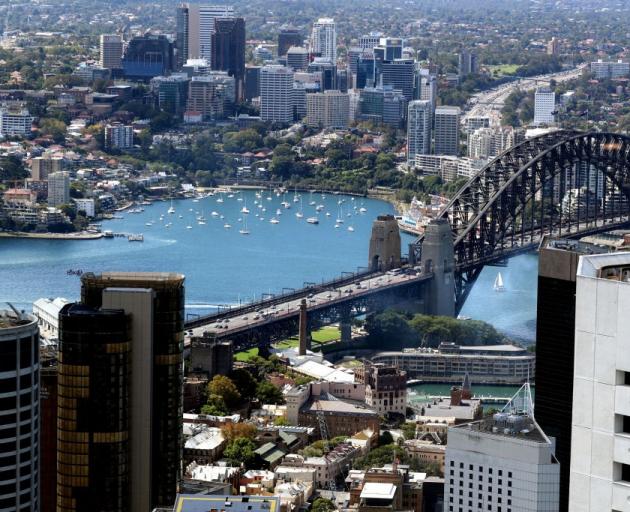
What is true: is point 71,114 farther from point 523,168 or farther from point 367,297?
point 367,297

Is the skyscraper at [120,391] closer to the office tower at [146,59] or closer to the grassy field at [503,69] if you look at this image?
the office tower at [146,59]

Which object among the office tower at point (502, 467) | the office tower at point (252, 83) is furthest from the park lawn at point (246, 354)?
the office tower at point (252, 83)

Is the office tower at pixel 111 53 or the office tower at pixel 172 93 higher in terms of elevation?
the office tower at pixel 111 53

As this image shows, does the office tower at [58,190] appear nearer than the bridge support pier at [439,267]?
No

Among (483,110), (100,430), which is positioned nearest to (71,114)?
(483,110)

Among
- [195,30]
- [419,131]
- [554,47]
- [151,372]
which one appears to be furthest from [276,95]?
[151,372]
